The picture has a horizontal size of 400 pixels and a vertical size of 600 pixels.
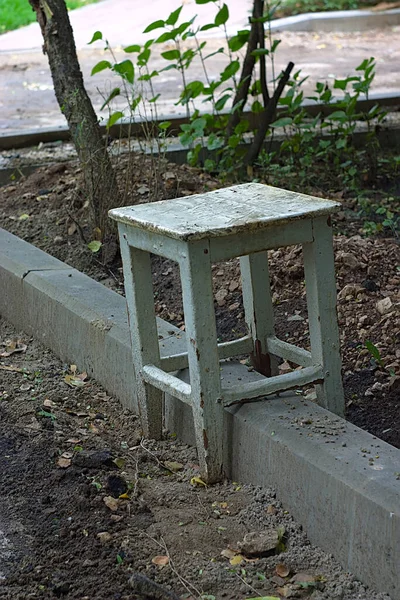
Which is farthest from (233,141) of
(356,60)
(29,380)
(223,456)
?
(356,60)

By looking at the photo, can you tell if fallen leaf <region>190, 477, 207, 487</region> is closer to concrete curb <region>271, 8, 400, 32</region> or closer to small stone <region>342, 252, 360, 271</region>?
small stone <region>342, 252, 360, 271</region>

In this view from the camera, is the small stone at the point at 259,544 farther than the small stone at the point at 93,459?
No

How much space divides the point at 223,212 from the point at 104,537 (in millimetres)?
1083

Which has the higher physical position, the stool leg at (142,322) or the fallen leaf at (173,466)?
the stool leg at (142,322)

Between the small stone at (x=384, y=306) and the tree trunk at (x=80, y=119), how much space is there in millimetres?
1718

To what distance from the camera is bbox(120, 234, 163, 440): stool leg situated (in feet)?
10.9

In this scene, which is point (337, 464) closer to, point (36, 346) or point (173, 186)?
point (36, 346)

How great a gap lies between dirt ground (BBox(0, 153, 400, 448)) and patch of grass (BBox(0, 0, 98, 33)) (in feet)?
37.6

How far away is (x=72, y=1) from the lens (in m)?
18.9

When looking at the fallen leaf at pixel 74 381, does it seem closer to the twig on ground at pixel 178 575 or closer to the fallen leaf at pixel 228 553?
the twig on ground at pixel 178 575

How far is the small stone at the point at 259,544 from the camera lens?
2.75 m

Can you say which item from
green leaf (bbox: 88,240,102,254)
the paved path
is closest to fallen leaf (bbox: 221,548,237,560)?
green leaf (bbox: 88,240,102,254)

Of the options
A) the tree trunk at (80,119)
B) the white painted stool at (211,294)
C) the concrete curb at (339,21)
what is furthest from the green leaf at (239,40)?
the concrete curb at (339,21)

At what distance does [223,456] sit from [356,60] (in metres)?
10.7
